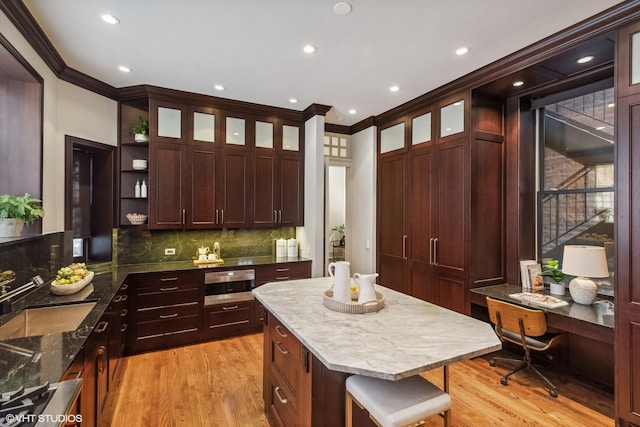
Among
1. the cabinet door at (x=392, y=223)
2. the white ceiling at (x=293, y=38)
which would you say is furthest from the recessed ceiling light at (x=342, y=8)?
the cabinet door at (x=392, y=223)

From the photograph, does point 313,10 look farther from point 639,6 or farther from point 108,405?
point 108,405

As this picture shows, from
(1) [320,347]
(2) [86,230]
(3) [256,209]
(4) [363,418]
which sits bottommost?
(4) [363,418]

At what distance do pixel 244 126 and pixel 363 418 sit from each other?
12.1 feet

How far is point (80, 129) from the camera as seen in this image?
10.9ft

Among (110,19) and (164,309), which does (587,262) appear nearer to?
(164,309)

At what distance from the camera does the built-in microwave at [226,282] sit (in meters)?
3.79

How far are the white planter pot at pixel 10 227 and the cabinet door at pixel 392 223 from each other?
3883mm

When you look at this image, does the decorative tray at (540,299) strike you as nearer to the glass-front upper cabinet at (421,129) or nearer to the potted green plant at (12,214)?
the glass-front upper cabinet at (421,129)

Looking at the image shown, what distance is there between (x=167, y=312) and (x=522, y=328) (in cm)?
A: 364

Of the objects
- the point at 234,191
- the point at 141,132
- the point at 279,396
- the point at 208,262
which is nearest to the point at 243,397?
the point at 279,396

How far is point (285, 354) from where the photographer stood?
6.63 feet

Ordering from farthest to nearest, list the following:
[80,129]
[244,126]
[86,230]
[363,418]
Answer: [244,126] < [86,230] < [80,129] < [363,418]

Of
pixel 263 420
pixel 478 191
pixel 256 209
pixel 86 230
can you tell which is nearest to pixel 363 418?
pixel 263 420

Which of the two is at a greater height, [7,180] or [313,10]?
[313,10]
